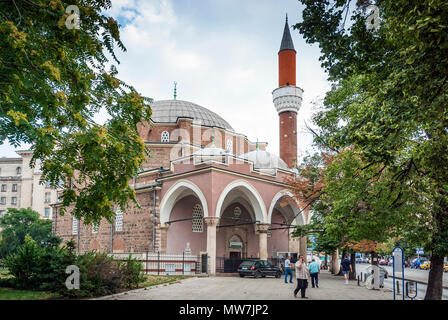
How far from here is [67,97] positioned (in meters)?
7.22

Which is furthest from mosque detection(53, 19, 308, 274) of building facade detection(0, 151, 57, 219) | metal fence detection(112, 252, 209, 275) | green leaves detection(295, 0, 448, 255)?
building facade detection(0, 151, 57, 219)

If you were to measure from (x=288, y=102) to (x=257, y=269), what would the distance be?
15162mm

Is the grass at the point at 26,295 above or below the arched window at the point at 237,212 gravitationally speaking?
below

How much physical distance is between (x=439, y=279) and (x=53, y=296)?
405 inches

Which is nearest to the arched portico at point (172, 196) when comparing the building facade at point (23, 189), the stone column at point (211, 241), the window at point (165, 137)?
the stone column at point (211, 241)

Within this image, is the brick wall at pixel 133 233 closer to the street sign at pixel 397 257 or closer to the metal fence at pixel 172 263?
the metal fence at pixel 172 263

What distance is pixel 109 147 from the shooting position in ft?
24.7

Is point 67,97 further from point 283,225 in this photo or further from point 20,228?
point 20,228

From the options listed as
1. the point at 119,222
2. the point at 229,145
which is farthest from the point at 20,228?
the point at 229,145

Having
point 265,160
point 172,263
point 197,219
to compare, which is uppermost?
point 265,160

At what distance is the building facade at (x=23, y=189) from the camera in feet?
Answer: 187

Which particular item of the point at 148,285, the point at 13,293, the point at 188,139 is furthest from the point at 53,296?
the point at 188,139

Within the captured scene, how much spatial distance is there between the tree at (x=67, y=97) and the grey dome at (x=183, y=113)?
2296cm

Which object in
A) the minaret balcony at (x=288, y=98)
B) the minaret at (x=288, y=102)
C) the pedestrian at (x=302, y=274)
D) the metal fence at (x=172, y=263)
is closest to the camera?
the pedestrian at (x=302, y=274)
